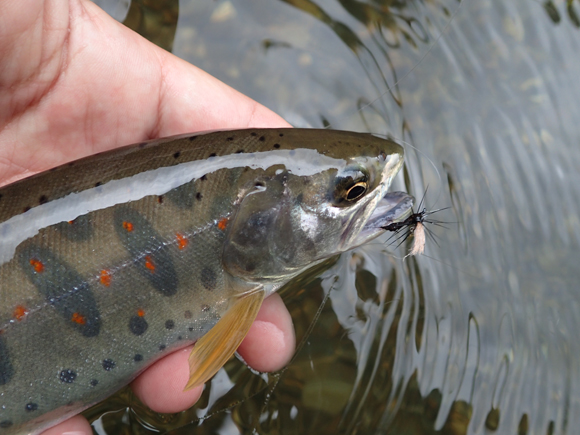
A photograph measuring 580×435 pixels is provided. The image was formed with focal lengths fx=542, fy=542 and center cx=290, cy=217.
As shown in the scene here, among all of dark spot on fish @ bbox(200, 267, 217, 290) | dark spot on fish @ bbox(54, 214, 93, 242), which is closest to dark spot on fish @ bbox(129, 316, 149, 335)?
dark spot on fish @ bbox(200, 267, 217, 290)

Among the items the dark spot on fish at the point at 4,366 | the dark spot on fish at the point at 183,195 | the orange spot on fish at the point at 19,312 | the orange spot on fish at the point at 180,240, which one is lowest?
the dark spot on fish at the point at 4,366

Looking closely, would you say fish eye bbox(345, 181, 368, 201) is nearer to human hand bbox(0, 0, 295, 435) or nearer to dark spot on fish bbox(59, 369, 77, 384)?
human hand bbox(0, 0, 295, 435)

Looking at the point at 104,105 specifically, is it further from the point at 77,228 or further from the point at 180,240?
the point at 180,240

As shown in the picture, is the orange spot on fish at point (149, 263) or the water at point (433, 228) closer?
the orange spot on fish at point (149, 263)

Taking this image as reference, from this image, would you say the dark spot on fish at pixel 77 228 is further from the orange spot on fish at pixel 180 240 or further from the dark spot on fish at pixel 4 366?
the dark spot on fish at pixel 4 366

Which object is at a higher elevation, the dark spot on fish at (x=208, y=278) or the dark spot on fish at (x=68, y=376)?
the dark spot on fish at (x=208, y=278)

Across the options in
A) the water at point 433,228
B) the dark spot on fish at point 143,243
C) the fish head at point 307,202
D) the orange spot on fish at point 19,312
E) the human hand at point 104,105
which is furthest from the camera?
the water at point 433,228

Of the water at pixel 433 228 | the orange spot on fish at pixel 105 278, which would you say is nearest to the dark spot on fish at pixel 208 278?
the orange spot on fish at pixel 105 278
